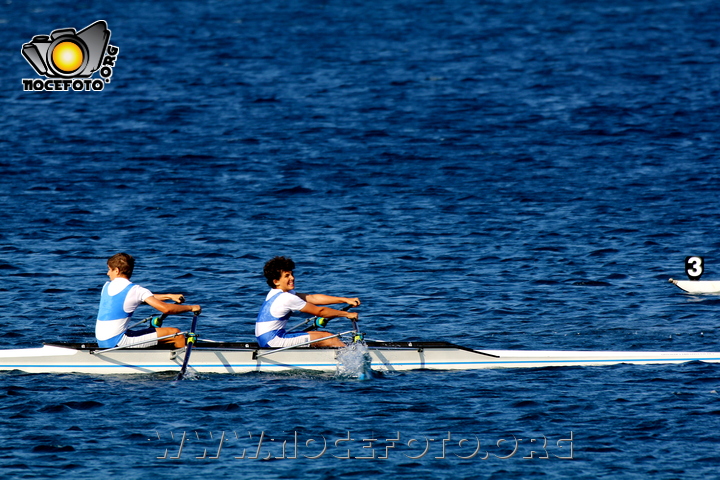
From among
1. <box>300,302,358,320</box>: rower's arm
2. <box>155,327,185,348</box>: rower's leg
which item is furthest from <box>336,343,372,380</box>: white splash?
<box>155,327,185,348</box>: rower's leg

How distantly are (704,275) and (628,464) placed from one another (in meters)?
9.70

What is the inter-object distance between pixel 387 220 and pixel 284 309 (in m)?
10.7

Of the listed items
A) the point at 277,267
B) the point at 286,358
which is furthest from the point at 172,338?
the point at 277,267

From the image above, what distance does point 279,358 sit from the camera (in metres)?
15.3

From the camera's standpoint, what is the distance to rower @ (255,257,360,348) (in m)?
15.1

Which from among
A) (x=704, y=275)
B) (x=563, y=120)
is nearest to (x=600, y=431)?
(x=704, y=275)

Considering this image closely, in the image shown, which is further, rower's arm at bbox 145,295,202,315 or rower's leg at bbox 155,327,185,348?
rower's leg at bbox 155,327,185,348

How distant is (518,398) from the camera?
14.2 metres

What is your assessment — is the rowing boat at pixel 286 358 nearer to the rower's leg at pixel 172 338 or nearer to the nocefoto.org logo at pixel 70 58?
the rower's leg at pixel 172 338

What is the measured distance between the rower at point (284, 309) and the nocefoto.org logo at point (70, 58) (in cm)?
1547

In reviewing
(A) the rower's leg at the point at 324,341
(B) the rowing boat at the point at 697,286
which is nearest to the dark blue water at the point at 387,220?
(B) the rowing boat at the point at 697,286

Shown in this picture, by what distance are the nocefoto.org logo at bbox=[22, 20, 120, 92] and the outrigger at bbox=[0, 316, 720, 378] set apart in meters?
14.7

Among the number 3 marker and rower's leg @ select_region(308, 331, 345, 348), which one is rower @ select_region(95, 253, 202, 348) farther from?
the number 3 marker

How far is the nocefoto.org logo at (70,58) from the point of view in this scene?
3300cm
